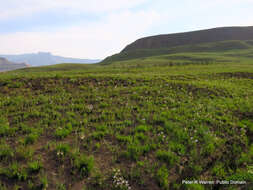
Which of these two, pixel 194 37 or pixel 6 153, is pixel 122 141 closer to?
pixel 6 153

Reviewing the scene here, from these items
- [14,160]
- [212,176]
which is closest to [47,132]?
[14,160]

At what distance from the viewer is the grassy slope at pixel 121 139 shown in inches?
197

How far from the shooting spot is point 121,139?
681 centimetres

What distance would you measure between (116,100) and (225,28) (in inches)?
9197

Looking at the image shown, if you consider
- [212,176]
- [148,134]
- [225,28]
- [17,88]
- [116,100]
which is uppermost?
[225,28]

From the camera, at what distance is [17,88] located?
1346 cm

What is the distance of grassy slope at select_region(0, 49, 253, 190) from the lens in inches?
197

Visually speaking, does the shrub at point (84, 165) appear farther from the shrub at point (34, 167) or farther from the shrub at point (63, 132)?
the shrub at point (63, 132)

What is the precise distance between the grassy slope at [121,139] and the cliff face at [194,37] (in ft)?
604

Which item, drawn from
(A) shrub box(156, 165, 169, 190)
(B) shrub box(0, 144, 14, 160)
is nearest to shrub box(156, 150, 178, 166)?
(A) shrub box(156, 165, 169, 190)

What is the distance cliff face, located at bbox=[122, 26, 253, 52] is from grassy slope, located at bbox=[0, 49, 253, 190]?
604 feet

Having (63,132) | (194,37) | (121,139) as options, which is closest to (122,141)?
(121,139)

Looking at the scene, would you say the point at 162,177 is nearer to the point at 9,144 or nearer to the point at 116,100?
the point at 9,144

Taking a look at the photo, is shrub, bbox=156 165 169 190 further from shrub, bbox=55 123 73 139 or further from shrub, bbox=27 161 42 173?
shrub, bbox=55 123 73 139
